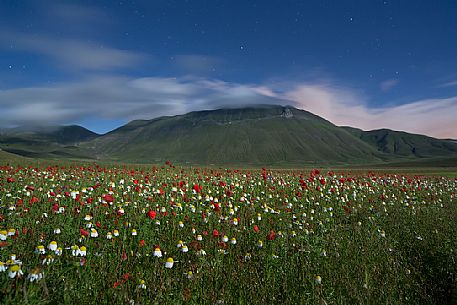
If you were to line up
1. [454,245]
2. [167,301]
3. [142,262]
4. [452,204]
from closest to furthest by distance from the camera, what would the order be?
[167,301]
[142,262]
[454,245]
[452,204]

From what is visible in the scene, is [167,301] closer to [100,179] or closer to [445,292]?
[445,292]

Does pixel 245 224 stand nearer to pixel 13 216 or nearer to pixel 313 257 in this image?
pixel 313 257

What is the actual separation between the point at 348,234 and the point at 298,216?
1.54 m

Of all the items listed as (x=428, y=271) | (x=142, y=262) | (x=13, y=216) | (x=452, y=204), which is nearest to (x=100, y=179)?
(x=13, y=216)

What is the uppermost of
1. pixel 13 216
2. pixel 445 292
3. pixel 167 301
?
pixel 13 216

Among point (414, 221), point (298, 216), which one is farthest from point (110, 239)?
point (414, 221)

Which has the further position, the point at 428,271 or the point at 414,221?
the point at 414,221

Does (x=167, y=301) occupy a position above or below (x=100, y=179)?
below

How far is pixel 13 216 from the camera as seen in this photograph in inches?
224

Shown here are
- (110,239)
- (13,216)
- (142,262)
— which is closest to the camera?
(142,262)

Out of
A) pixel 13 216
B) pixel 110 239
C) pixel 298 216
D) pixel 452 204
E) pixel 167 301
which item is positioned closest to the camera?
pixel 167 301

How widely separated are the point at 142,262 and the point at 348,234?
178 inches

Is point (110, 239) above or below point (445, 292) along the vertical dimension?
above

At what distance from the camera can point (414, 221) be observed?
812 centimetres
